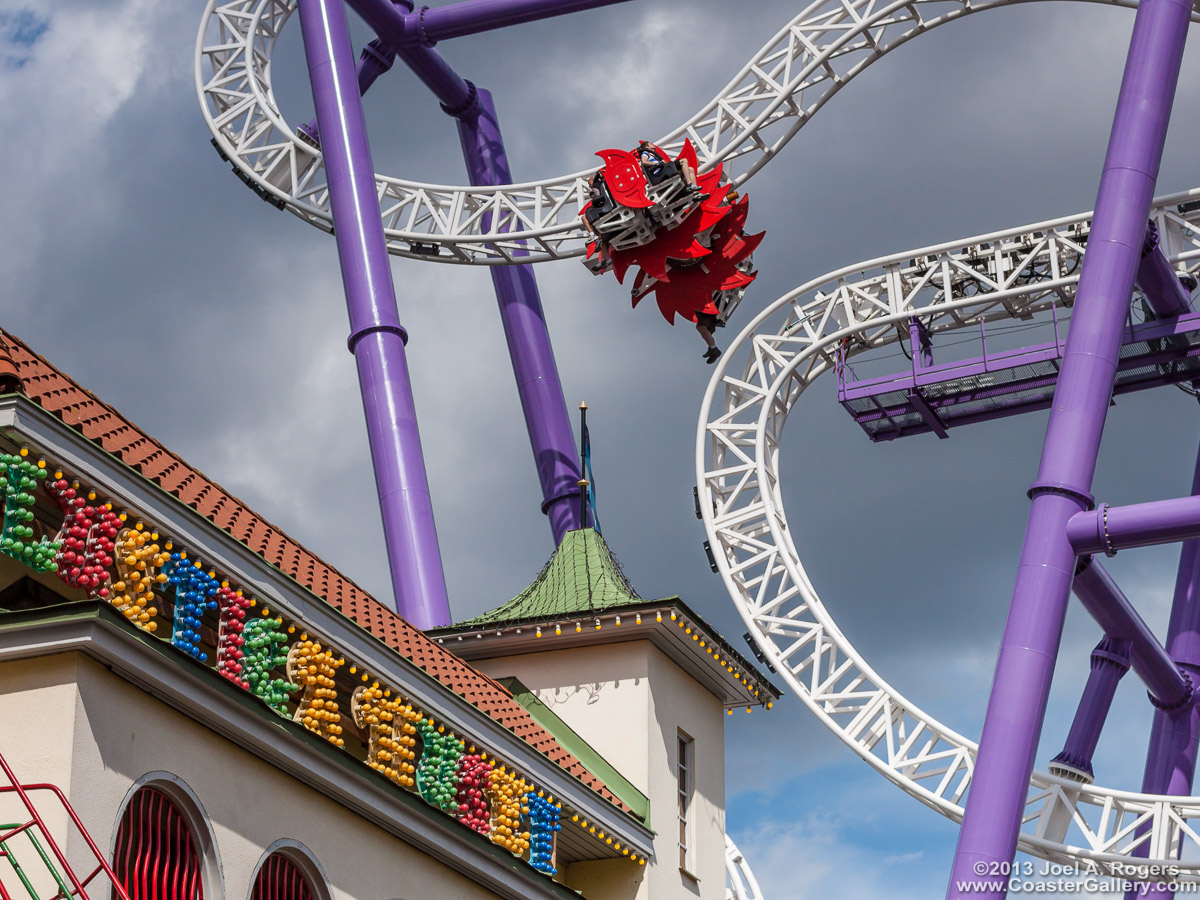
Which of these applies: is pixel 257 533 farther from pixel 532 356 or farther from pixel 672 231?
pixel 532 356

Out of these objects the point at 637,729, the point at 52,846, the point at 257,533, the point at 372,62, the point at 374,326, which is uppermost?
the point at 372,62

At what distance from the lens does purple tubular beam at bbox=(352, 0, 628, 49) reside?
943 inches

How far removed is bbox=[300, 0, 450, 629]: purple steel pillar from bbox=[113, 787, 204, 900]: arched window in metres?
8.07

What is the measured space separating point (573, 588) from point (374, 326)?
12.8 feet

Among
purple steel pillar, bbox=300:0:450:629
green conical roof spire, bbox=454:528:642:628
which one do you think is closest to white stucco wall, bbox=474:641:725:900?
green conical roof spire, bbox=454:528:642:628

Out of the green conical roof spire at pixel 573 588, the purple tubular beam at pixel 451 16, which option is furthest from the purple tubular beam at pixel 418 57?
the green conical roof spire at pixel 573 588

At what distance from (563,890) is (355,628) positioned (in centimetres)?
354

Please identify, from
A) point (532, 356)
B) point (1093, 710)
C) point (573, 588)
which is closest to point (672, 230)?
point (573, 588)

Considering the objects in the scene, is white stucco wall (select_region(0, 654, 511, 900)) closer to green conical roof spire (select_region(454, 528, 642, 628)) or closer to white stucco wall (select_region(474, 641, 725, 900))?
white stucco wall (select_region(474, 641, 725, 900))

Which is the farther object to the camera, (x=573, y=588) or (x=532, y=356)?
(x=532, y=356)

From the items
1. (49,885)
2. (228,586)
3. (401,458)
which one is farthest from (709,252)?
(49,885)

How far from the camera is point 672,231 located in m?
20.2

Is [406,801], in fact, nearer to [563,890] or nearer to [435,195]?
[563,890]

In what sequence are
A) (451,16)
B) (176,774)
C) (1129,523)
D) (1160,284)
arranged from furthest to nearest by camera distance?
1. (451,16)
2. (1160,284)
3. (1129,523)
4. (176,774)
